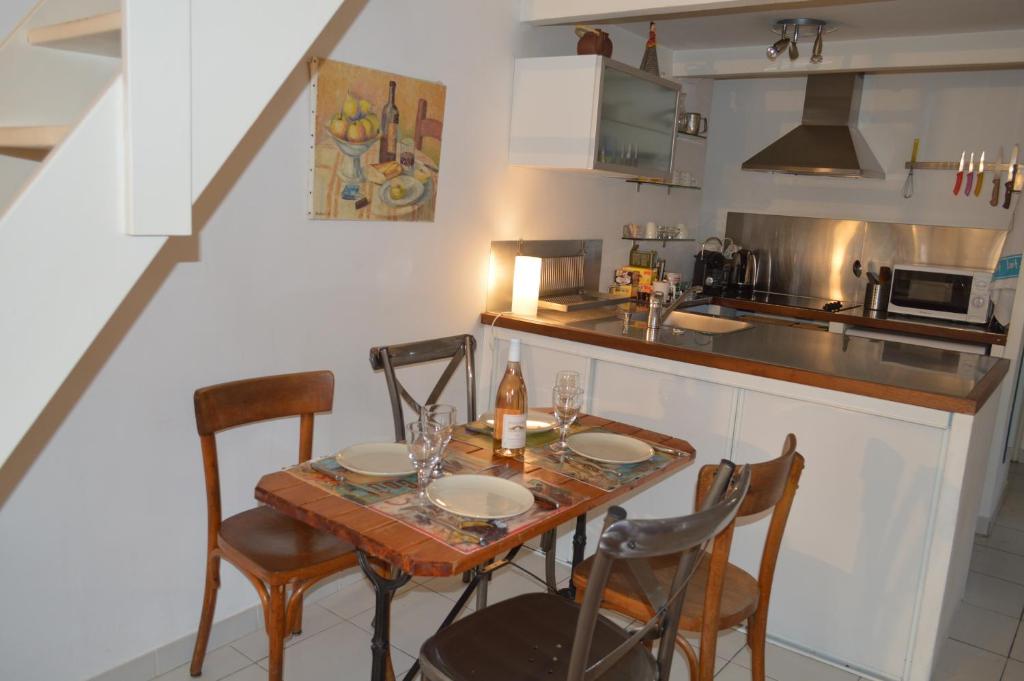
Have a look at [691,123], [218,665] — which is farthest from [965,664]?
[691,123]

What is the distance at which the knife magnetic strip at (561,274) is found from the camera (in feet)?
12.0

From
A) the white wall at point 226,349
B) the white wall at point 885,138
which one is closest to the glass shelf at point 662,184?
the white wall at point 885,138

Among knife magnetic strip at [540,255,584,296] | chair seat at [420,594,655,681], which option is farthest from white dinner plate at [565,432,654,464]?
knife magnetic strip at [540,255,584,296]

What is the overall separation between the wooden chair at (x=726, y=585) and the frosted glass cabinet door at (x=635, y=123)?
173cm

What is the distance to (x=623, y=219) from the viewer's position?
4.22m

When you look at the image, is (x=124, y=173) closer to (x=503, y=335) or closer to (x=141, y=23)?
(x=141, y=23)

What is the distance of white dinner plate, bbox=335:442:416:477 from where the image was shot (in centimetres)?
181

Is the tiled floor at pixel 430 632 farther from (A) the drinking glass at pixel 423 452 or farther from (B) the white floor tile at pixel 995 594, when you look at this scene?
(A) the drinking glass at pixel 423 452

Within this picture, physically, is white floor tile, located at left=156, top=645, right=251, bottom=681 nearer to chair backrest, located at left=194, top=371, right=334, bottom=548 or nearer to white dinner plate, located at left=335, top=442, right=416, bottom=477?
chair backrest, located at left=194, top=371, right=334, bottom=548

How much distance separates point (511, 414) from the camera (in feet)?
6.31

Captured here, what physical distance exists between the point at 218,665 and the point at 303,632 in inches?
11.0

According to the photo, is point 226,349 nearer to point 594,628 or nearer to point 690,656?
point 594,628

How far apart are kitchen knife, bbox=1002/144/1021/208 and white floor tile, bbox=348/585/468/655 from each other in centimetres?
361

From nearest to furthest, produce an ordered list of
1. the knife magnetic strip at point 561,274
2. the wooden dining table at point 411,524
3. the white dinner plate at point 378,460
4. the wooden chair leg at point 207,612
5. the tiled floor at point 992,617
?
the wooden dining table at point 411,524 → the white dinner plate at point 378,460 → the wooden chair leg at point 207,612 → the tiled floor at point 992,617 → the knife magnetic strip at point 561,274
